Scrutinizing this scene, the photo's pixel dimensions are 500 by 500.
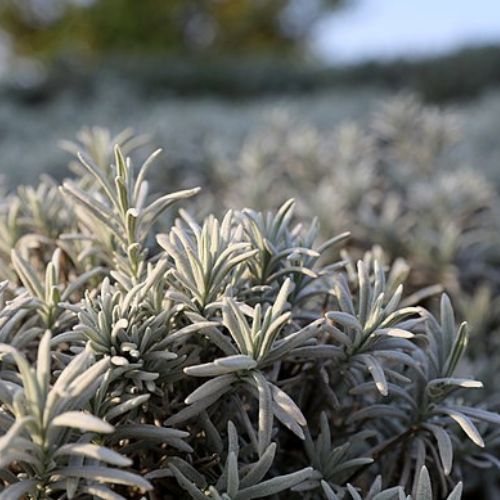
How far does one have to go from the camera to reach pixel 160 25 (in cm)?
2091

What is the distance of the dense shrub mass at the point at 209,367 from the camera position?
1247mm

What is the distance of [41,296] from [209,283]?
41cm

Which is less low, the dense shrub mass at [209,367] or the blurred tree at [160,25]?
the blurred tree at [160,25]

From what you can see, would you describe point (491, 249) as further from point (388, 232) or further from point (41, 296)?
point (41, 296)

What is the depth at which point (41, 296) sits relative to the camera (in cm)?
163

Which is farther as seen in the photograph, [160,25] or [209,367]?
[160,25]

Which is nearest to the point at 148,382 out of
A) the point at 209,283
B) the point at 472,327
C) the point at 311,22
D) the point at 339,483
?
the point at 209,283

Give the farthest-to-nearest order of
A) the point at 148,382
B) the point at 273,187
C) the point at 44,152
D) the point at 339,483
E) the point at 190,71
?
the point at 190,71
the point at 44,152
the point at 273,187
the point at 339,483
the point at 148,382

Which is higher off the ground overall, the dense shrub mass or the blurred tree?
the blurred tree

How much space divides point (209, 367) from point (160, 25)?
816 inches

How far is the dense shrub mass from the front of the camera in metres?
1.25

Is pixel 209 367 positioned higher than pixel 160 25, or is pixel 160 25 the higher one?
pixel 160 25

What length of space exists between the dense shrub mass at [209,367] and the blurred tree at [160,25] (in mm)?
18182

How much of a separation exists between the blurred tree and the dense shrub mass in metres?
18.2
